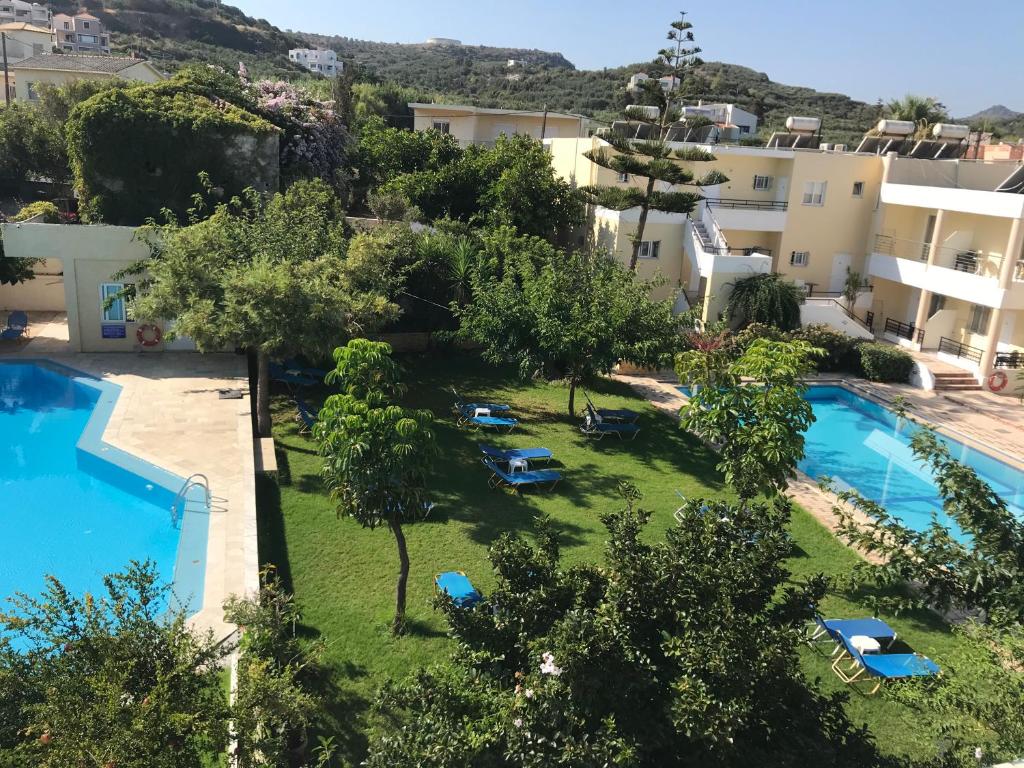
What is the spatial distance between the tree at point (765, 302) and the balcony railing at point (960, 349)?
6189 mm

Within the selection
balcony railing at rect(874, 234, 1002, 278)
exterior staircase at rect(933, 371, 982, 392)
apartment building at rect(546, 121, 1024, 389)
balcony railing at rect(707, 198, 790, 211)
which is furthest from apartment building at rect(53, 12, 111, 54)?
exterior staircase at rect(933, 371, 982, 392)

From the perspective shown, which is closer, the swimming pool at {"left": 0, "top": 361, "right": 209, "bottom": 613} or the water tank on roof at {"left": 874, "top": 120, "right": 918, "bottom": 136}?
the swimming pool at {"left": 0, "top": 361, "right": 209, "bottom": 613}

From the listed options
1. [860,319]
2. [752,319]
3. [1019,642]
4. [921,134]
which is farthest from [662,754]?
[921,134]

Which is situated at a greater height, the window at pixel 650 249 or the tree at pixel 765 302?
the window at pixel 650 249

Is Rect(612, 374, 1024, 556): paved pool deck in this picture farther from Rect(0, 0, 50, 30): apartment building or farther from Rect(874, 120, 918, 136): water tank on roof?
Rect(0, 0, 50, 30): apartment building

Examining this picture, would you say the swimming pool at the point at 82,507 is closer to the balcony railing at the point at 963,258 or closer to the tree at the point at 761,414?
the tree at the point at 761,414

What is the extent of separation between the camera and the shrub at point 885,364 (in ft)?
82.3

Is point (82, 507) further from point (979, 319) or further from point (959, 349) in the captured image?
point (979, 319)

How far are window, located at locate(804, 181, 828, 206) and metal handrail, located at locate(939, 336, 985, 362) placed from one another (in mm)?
6861

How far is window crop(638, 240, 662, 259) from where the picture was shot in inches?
1088

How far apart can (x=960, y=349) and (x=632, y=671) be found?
26.2 meters

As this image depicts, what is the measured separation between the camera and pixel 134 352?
22.3m

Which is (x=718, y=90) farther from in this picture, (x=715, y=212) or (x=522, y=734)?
(x=522, y=734)

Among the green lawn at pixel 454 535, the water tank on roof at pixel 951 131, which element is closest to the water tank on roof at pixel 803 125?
the water tank on roof at pixel 951 131
